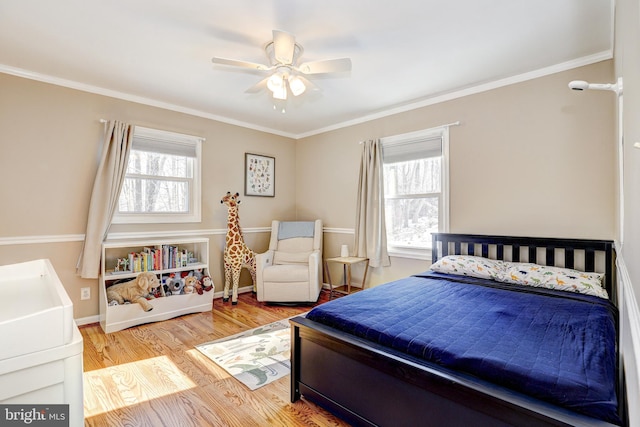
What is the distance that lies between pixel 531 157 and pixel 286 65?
2.35 m

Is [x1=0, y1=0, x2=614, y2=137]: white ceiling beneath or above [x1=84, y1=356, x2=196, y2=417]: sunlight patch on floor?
above

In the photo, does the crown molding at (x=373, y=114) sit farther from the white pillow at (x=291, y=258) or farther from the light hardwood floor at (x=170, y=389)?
the light hardwood floor at (x=170, y=389)

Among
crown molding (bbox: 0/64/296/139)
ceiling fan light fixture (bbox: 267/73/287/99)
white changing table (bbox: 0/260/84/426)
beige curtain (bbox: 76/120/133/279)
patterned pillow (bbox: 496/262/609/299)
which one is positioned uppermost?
crown molding (bbox: 0/64/296/139)

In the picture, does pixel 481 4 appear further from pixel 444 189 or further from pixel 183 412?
pixel 183 412

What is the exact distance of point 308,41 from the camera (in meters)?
2.42

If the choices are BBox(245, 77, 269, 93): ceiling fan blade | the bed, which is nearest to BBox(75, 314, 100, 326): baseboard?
the bed

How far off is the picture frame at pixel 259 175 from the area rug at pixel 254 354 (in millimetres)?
2137

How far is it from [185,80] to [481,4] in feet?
8.49

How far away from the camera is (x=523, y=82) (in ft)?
9.88

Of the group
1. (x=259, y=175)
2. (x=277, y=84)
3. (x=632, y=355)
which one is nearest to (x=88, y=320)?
(x=259, y=175)

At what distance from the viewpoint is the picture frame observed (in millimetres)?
4604

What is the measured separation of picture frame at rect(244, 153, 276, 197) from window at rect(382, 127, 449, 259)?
175 centimetres

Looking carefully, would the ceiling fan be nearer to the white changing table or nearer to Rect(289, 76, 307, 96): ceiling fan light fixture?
Rect(289, 76, 307, 96): ceiling fan light fixture

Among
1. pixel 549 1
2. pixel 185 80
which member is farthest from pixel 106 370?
pixel 549 1
